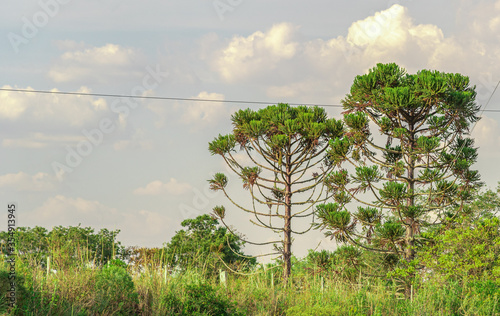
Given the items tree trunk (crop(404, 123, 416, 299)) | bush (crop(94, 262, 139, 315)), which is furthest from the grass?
tree trunk (crop(404, 123, 416, 299))

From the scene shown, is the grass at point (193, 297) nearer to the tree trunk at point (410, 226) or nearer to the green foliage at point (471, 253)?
the green foliage at point (471, 253)

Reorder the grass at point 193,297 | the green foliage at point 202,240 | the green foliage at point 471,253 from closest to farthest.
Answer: the grass at point 193,297 → the green foliage at point 471,253 → the green foliage at point 202,240

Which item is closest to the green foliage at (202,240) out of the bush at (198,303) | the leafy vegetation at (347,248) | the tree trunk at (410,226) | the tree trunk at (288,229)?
the leafy vegetation at (347,248)

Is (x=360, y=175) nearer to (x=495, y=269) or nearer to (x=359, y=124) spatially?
(x=359, y=124)

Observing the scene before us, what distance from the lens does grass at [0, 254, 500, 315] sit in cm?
986

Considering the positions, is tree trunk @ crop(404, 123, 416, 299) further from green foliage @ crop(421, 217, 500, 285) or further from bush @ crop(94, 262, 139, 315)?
bush @ crop(94, 262, 139, 315)

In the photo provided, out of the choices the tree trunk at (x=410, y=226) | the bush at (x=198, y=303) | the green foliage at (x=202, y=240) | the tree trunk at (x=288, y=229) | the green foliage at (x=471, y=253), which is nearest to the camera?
Result: the bush at (x=198, y=303)

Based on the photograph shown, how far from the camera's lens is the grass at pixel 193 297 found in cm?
986

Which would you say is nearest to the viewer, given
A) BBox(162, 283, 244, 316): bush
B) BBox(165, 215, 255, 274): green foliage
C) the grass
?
the grass

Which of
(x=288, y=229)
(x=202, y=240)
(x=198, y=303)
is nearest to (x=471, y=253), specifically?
(x=288, y=229)

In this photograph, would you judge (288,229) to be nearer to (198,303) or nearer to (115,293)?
(198,303)

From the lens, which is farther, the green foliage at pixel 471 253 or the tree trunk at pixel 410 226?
the tree trunk at pixel 410 226

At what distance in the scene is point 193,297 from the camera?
1092cm

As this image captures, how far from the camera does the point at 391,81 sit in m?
17.5
